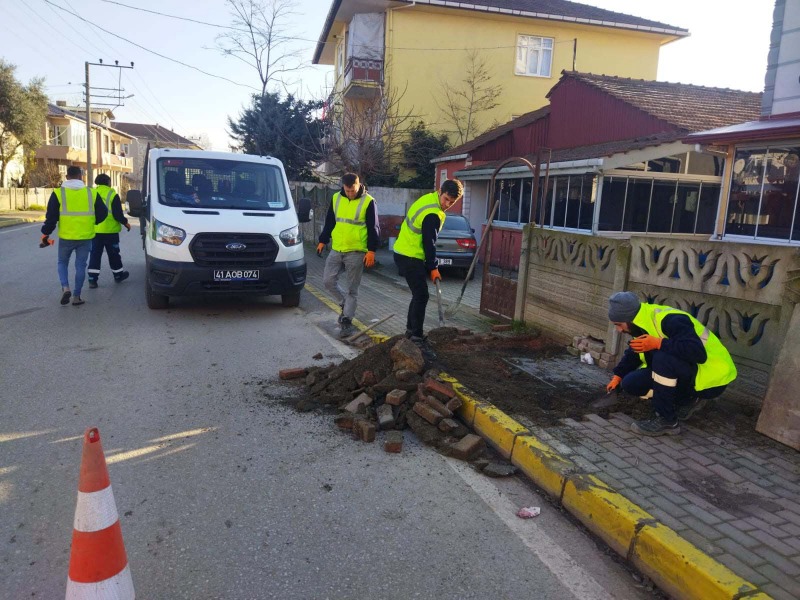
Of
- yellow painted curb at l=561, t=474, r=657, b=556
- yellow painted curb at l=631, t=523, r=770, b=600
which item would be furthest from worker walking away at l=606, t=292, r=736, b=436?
yellow painted curb at l=631, t=523, r=770, b=600

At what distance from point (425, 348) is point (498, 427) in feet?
5.91

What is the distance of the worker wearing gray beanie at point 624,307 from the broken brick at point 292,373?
2932 mm

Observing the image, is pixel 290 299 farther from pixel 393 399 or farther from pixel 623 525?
pixel 623 525

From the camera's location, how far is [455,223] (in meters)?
14.6

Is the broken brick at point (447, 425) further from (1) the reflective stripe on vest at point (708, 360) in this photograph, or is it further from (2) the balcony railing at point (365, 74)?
(2) the balcony railing at point (365, 74)

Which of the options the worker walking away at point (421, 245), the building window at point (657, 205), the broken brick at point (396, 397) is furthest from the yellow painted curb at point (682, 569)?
the building window at point (657, 205)

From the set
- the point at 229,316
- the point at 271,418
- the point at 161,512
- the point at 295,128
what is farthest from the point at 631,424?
the point at 295,128

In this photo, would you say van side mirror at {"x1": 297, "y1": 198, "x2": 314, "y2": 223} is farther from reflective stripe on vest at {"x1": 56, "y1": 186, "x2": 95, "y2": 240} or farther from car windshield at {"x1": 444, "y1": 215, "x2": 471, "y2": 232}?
car windshield at {"x1": 444, "y1": 215, "x2": 471, "y2": 232}

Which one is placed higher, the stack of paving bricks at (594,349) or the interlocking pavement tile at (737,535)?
the stack of paving bricks at (594,349)

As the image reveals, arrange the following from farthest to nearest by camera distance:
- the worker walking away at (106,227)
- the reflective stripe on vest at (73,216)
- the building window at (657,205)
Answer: the building window at (657,205), the worker walking away at (106,227), the reflective stripe on vest at (73,216)

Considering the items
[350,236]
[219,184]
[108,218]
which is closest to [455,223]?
[219,184]

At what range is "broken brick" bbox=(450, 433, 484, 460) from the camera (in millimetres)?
4164

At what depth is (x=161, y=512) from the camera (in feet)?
10.9

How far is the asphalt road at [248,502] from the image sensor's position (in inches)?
111
